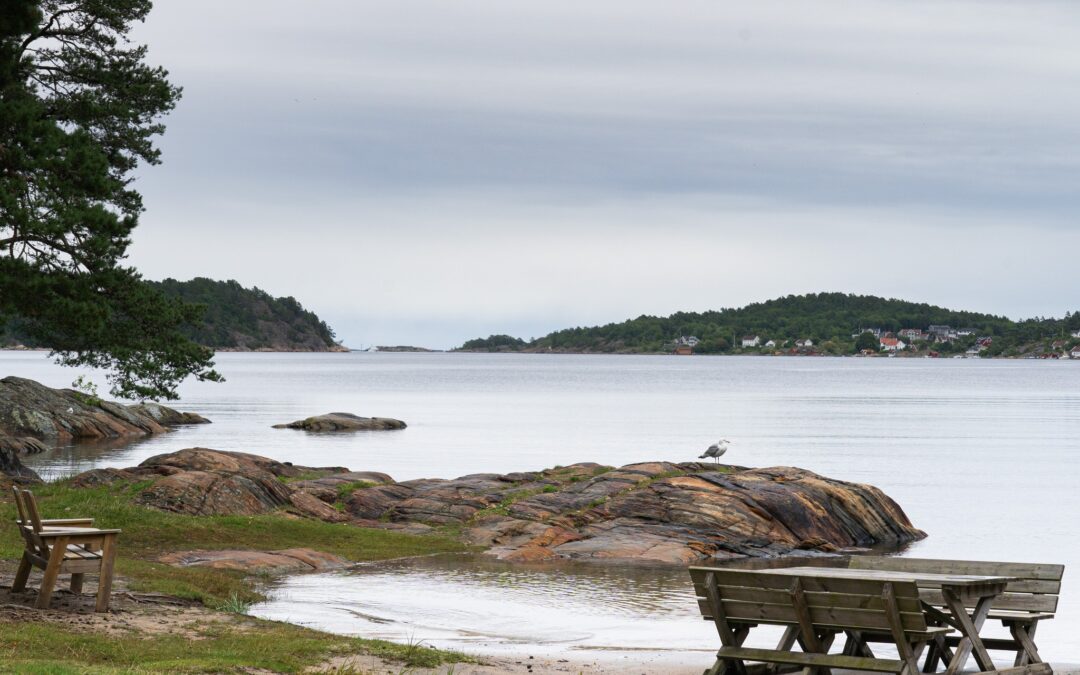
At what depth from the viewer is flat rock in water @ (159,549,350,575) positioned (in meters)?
21.0

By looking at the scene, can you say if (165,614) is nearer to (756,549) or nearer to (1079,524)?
(756,549)

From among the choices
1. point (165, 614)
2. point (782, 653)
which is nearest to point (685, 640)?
point (782, 653)

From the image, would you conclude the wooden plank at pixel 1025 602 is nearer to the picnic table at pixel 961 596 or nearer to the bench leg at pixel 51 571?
the picnic table at pixel 961 596

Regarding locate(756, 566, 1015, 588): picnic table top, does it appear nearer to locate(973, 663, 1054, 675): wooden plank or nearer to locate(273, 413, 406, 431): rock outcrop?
locate(973, 663, 1054, 675): wooden plank

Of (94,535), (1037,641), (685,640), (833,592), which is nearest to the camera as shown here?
(833,592)

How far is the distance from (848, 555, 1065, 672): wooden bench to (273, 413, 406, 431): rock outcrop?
225 feet

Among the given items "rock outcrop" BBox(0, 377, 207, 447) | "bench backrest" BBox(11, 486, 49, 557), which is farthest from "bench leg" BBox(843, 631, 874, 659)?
"rock outcrop" BBox(0, 377, 207, 447)

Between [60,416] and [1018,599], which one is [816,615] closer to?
[1018,599]

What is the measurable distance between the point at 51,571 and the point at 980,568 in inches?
405

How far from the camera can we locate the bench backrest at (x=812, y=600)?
11.6 meters

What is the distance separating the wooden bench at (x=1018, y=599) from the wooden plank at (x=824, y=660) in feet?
4.60

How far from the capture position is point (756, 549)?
28.0m

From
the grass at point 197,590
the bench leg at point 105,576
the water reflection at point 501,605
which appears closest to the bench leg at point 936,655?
the water reflection at point 501,605

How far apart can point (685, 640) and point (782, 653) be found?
5.19 meters
